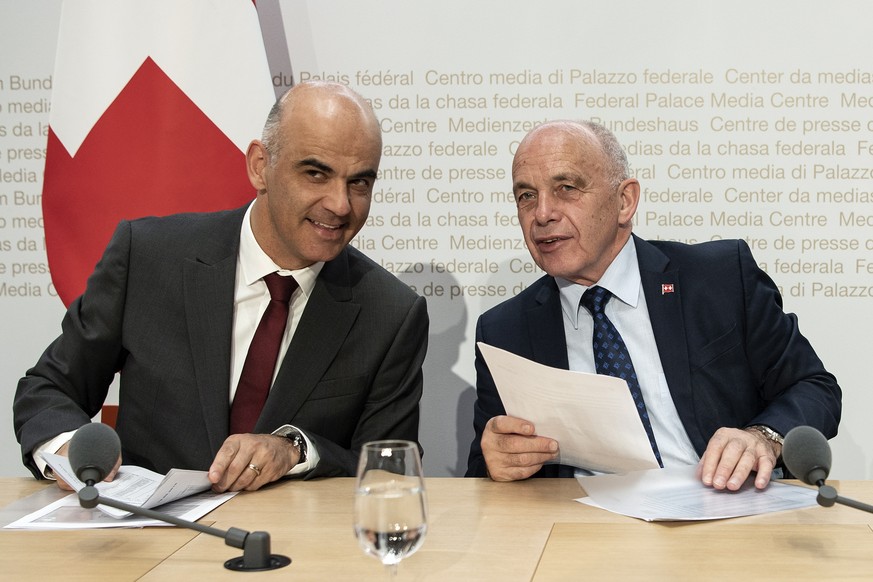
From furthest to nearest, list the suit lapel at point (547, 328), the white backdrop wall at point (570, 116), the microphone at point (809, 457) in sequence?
1. the white backdrop wall at point (570, 116)
2. the suit lapel at point (547, 328)
3. the microphone at point (809, 457)

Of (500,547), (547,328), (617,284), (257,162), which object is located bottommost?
(500,547)

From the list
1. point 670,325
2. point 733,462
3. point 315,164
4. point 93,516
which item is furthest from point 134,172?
point 733,462

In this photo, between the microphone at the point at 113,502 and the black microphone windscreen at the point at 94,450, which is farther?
the black microphone windscreen at the point at 94,450

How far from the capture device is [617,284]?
284cm

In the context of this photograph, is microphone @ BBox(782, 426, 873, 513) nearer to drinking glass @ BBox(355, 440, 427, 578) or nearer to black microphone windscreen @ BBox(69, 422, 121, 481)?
drinking glass @ BBox(355, 440, 427, 578)

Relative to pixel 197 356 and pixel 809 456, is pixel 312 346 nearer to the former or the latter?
pixel 197 356

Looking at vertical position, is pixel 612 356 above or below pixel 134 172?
below

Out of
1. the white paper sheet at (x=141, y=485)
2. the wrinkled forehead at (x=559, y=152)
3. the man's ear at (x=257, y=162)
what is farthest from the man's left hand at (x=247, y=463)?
the wrinkled forehead at (x=559, y=152)

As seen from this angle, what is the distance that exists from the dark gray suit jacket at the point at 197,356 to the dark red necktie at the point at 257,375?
49 mm

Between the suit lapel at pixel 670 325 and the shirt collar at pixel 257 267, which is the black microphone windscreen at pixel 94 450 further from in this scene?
the suit lapel at pixel 670 325


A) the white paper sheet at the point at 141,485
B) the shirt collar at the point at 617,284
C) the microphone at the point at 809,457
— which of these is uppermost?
the shirt collar at the point at 617,284

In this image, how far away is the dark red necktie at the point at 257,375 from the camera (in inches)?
104

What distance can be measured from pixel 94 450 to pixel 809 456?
141cm

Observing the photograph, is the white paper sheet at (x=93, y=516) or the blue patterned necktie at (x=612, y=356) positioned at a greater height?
the blue patterned necktie at (x=612, y=356)
